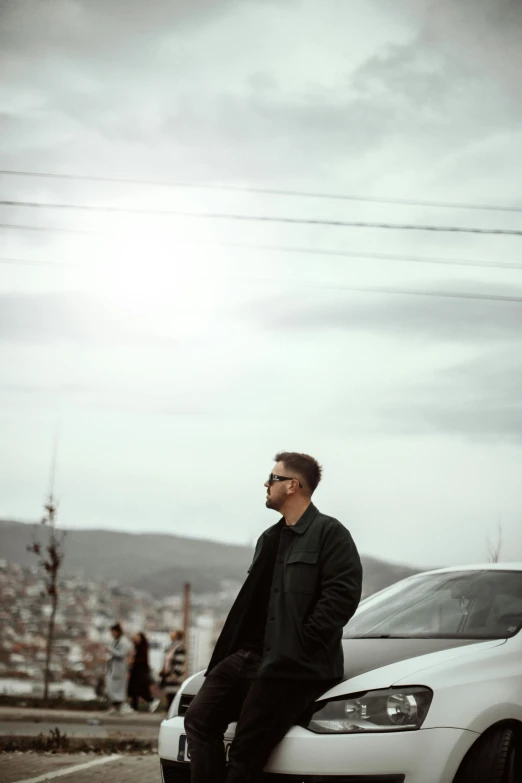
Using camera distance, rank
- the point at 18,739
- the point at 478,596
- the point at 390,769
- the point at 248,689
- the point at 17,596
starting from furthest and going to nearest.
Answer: the point at 17,596
the point at 18,739
the point at 478,596
the point at 248,689
the point at 390,769

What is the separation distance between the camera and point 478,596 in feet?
17.4

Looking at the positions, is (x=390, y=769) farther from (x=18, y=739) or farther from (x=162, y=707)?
(x=162, y=707)

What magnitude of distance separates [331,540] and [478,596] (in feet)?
3.92

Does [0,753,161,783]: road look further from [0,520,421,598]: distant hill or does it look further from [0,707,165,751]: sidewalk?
[0,520,421,598]: distant hill

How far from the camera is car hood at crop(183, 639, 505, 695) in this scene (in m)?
4.32

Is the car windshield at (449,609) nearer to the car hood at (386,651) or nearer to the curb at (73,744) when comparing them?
the car hood at (386,651)

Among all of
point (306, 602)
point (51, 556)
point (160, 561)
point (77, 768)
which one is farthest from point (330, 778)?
point (160, 561)

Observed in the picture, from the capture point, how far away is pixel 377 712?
4.22m

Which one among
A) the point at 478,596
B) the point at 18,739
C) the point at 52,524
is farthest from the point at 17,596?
the point at 478,596

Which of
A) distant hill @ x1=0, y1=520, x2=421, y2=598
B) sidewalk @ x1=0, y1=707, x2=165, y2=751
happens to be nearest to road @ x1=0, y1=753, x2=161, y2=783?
sidewalk @ x1=0, y1=707, x2=165, y2=751

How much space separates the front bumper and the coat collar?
2.88ft

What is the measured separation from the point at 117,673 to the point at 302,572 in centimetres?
1404

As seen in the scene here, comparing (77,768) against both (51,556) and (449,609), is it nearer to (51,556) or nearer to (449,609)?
(449,609)

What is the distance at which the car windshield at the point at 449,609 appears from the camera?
197 inches
